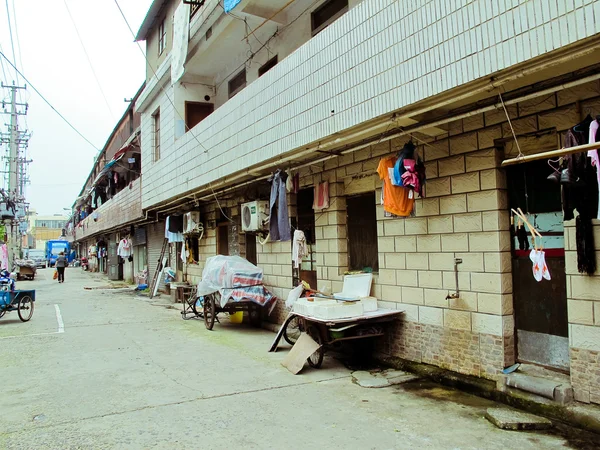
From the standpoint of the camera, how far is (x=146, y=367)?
7.20 meters

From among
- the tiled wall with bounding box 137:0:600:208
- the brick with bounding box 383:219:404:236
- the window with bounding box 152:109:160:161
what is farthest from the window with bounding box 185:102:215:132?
the brick with bounding box 383:219:404:236

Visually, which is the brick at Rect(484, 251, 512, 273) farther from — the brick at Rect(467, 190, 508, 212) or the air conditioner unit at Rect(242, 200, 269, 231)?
the air conditioner unit at Rect(242, 200, 269, 231)

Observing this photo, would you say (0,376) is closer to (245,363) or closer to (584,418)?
(245,363)

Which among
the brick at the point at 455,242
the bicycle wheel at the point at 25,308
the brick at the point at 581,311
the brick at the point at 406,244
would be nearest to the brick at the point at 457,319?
the brick at the point at 455,242

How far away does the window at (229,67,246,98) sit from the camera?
40.8 ft

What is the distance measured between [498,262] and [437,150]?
1.81 metres

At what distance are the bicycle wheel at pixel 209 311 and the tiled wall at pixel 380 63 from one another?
2920 millimetres

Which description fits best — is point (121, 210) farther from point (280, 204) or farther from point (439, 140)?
point (439, 140)

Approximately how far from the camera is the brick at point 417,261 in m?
6.52

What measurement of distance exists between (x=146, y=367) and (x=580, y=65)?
7.08 meters

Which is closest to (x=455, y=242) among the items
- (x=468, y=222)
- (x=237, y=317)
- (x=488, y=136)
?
(x=468, y=222)

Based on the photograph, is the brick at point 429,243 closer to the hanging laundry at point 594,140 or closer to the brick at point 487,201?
the brick at point 487,201

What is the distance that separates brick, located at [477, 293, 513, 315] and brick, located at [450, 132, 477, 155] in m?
1.91

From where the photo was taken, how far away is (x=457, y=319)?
19.7ft
